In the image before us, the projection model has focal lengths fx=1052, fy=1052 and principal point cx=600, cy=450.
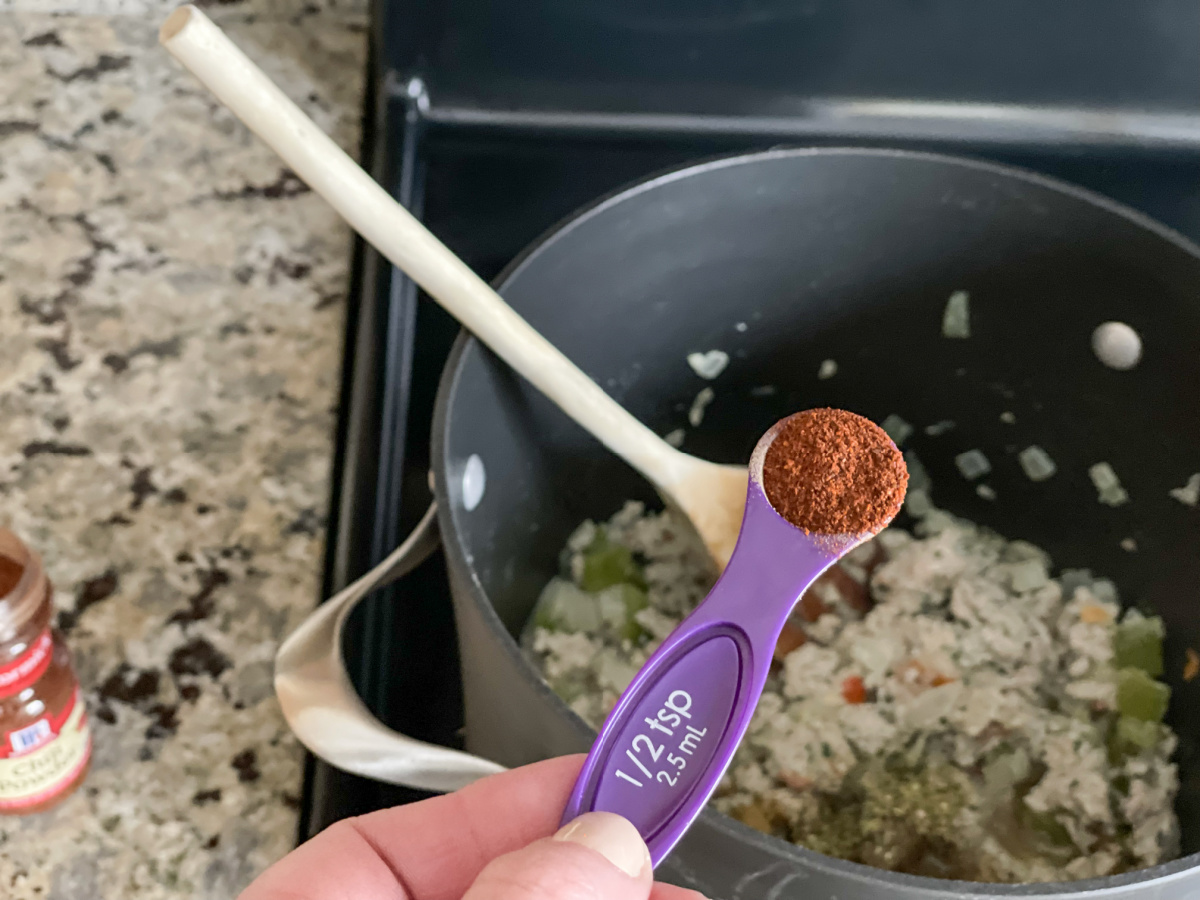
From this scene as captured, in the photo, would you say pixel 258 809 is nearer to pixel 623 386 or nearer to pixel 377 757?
pixel 377 757

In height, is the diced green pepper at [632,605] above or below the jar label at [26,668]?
below

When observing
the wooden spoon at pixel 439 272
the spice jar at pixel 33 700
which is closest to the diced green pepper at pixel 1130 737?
the wooden spoon at pixel 439 272

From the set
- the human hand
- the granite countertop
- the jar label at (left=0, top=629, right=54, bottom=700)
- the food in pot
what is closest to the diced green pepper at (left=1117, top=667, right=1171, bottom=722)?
the food in pot

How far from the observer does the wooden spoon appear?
1.48ft

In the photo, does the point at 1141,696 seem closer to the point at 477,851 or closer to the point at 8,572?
the point at 477,851

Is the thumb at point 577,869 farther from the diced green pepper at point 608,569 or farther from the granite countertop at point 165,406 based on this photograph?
the diced green pepper at point 608,569

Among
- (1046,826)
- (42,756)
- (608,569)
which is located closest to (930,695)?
(1046,826)

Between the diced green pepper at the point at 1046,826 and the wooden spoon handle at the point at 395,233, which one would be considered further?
the diced green pepper at the point at 1046,826

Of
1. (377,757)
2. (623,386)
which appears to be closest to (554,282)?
(623,386)

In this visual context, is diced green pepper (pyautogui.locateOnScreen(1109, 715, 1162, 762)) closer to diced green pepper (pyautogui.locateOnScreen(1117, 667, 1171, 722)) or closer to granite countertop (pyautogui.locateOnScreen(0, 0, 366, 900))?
diced green pepper (pyautogui.locateOnScreen(1117, 667, 1171, 722))

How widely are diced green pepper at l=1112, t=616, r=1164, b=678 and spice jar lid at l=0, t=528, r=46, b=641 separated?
62 centimetres

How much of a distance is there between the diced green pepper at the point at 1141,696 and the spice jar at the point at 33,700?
0.60 meters

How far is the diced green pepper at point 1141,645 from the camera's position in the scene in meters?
0.67

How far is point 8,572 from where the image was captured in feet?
1.55
